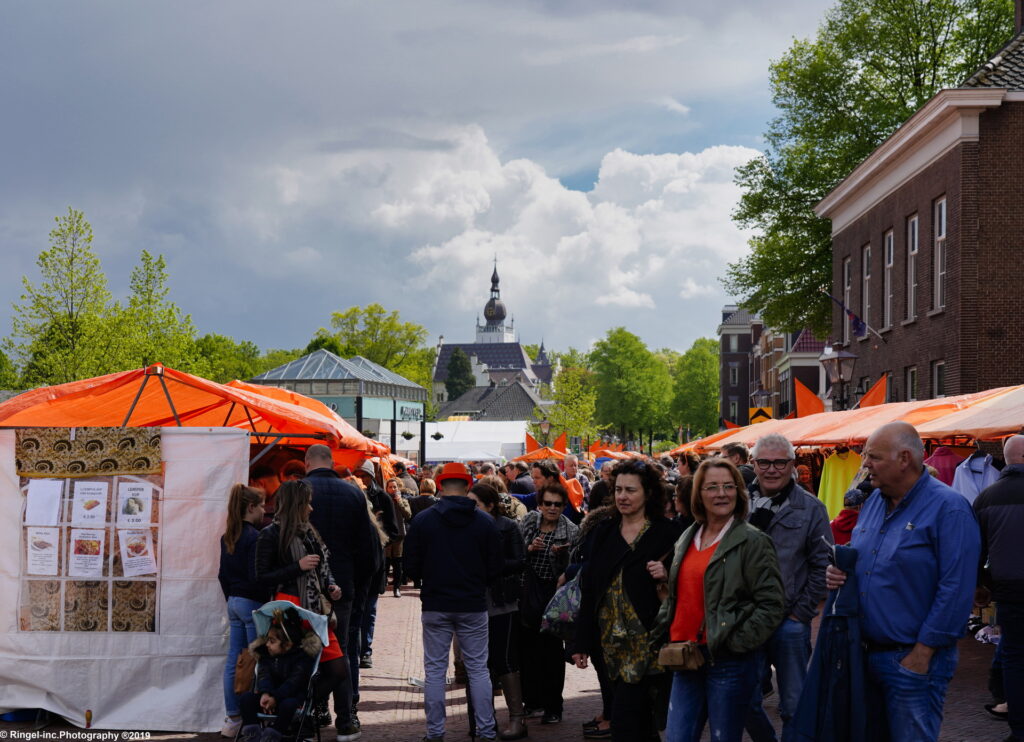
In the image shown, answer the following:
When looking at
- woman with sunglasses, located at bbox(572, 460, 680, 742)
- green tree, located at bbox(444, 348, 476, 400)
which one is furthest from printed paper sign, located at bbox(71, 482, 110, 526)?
green tree, located at bbox(444, 348, 476, 400)

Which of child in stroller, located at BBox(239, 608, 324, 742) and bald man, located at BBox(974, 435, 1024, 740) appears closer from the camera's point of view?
child in stroller, located at BBox(239, 608, 324, 742)

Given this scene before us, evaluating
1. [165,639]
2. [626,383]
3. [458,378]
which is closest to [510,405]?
[626,383]

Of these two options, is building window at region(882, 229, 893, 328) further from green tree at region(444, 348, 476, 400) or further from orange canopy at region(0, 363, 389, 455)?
green tree at region(444, 348, 476, 400)

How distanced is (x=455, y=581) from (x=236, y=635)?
160 cm

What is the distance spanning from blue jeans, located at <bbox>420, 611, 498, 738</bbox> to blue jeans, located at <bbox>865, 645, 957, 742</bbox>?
3.46m

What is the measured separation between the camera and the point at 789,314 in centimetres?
3784

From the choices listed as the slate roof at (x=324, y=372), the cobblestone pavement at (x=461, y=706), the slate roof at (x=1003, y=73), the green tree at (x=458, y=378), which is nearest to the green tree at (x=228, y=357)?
the green tree at (x=458, y=378)

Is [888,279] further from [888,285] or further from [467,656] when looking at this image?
[467,656]

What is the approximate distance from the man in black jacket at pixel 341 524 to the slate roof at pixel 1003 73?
19.6m

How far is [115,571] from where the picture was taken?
859cm

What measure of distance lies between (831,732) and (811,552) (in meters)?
1.51

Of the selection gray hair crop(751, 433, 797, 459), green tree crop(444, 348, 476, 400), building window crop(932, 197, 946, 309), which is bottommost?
gray hair crop(751, 433, 797, 459)

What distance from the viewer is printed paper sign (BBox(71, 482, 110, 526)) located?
8.61 m

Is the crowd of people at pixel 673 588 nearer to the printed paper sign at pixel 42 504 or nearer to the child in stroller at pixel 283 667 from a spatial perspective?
the child in stroller at pixel 283 667
